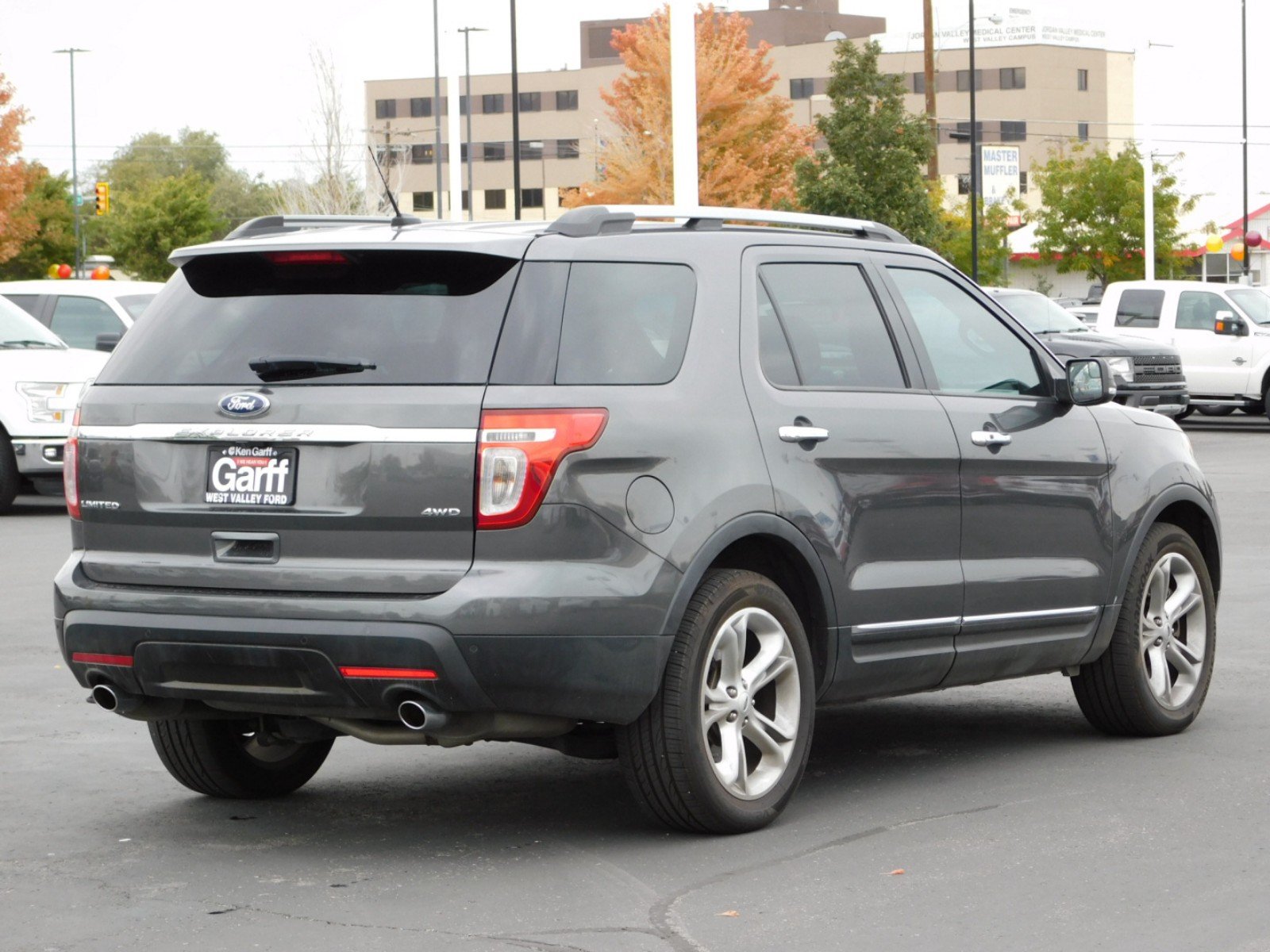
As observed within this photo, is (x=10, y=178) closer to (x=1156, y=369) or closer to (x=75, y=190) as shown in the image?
(x=75, y=190)

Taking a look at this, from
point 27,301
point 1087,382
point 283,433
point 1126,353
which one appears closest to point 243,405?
point 283,433

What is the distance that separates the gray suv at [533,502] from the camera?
555 cm

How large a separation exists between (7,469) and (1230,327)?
18.2 m

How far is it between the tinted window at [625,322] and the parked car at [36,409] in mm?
12201

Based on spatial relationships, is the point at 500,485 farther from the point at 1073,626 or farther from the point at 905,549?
the point at 1073,626

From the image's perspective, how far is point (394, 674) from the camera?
5.48m

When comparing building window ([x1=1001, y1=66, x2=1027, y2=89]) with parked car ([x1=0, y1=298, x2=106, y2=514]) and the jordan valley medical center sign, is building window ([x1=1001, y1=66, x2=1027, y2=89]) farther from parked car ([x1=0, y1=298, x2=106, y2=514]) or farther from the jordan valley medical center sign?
parked car ([x1=0, y1=298, x2=106, y2=514])

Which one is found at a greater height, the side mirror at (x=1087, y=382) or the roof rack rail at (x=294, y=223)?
the roof rack rail at (x=294, y=223)

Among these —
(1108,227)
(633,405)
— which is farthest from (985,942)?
(1108,227)

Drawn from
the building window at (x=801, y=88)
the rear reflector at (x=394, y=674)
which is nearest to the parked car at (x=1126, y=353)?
the rear reflector at (x=394, y=674)

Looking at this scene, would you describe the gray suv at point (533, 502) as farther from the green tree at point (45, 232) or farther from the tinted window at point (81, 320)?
the green tree at point (45, 232)

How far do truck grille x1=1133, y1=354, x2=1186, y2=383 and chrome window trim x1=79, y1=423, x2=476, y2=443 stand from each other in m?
22.7

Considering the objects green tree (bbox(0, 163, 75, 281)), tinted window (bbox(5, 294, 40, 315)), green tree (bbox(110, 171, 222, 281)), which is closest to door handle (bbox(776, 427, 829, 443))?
tinted window (bbox(5, 294, 40, 315))

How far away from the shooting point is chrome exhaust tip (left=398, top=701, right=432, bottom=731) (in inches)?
218
